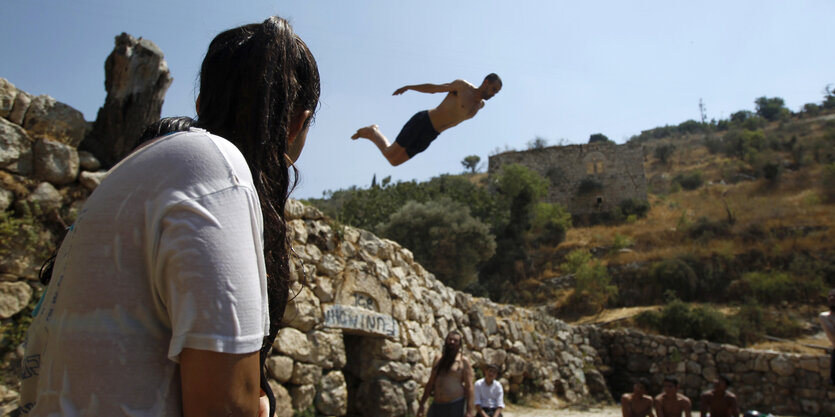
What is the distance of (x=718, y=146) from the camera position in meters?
49.0

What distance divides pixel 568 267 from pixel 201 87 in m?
23.8

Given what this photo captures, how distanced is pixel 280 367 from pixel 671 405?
6246 mm

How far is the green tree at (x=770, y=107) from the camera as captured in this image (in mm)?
59406

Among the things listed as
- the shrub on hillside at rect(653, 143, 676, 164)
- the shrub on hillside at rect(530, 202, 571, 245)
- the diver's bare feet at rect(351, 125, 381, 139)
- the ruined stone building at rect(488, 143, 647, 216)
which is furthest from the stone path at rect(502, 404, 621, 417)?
the shrub on hillside at rect(653, 143, 676, 164)

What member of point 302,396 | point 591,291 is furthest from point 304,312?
point 591,291

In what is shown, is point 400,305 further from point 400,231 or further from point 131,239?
A: point 400,231

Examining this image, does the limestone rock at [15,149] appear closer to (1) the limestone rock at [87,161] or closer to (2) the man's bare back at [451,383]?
(1) the limestone rock at [87,161]

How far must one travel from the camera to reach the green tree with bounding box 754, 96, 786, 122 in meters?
59.4

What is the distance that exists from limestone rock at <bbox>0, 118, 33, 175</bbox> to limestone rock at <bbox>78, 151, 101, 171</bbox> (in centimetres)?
42

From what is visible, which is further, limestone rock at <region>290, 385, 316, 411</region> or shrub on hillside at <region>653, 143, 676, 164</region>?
shrub on hillside at <region>653, 143, 676, 164</region>

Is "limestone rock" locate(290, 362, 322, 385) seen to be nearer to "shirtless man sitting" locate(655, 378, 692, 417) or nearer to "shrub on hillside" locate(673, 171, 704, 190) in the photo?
"shirtless man sitting" locate(655, 378, 692, 417)

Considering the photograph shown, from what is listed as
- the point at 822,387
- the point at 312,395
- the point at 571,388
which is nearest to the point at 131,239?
the point at 312,395

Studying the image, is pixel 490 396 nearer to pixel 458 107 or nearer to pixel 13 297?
pixel 458 107

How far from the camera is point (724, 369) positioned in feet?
45.1
